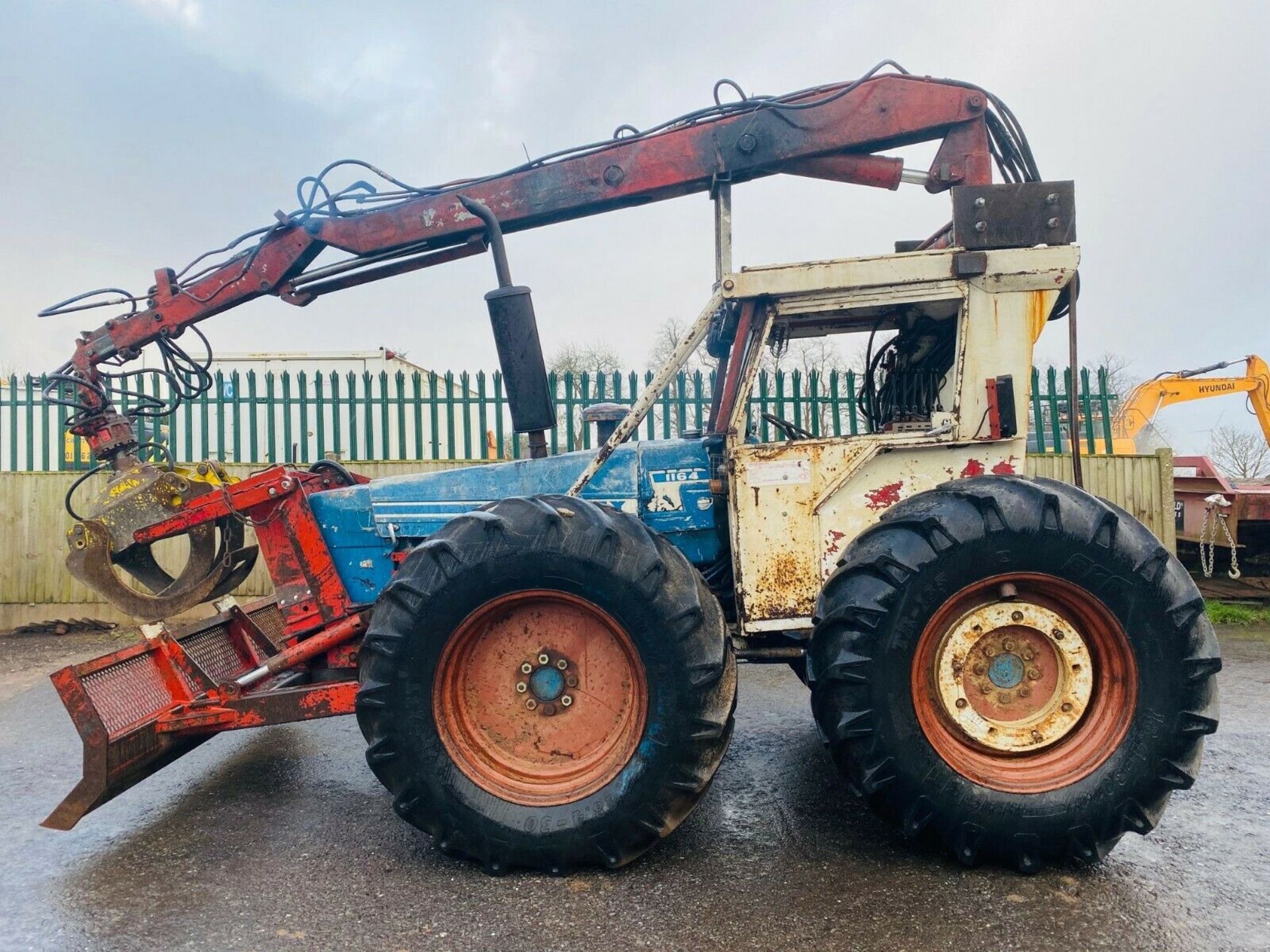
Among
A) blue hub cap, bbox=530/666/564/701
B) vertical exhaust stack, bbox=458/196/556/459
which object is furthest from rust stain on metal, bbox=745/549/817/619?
vertical exhaust stack, bbox=458/196/556/459

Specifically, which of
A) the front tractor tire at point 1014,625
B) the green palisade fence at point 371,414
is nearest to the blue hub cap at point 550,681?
the front tractor tire at point 1014,625

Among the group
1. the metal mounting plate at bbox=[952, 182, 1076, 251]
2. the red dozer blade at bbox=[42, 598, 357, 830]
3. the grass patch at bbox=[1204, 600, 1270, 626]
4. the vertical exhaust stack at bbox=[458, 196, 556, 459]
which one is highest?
the metal mounting plate at bbox=[952, 182, 1076, 251]

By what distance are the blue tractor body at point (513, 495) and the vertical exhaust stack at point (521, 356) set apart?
0.26 metres

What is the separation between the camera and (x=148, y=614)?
12.7 ft

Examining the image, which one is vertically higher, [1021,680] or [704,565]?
[704,565]

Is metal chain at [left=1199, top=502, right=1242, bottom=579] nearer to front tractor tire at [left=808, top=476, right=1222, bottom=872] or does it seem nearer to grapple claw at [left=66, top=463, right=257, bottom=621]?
front tractor tire at [left=808, top=476, right=1222, bottom=872]

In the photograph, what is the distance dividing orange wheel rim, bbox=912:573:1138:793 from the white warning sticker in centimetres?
74

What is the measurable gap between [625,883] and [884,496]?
1.73 meters

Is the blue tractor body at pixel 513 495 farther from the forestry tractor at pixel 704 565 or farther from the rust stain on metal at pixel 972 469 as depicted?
the rust stain on metal at pixel 972 469

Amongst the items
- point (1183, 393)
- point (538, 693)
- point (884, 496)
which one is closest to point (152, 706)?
point (538, 693)

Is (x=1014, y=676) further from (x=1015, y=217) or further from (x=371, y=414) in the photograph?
(x=371, y=414)

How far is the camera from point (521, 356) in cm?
342

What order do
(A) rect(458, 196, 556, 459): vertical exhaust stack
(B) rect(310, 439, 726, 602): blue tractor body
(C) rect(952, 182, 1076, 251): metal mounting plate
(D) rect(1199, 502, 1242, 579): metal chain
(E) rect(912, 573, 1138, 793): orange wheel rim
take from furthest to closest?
(D) rect(1199, 502, 1242, 579): metal chain
(B) rect(310, 439, 726, 602): blue tractor body
(A) rect(458, 196, 556, 459): vertical exhaust stack
(C) rect(952, 182, 1076, 251): metal mounting plate
(E) rect(912, 573, 1138, 793): orange wheel rim

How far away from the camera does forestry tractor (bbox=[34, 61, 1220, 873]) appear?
2684mm
